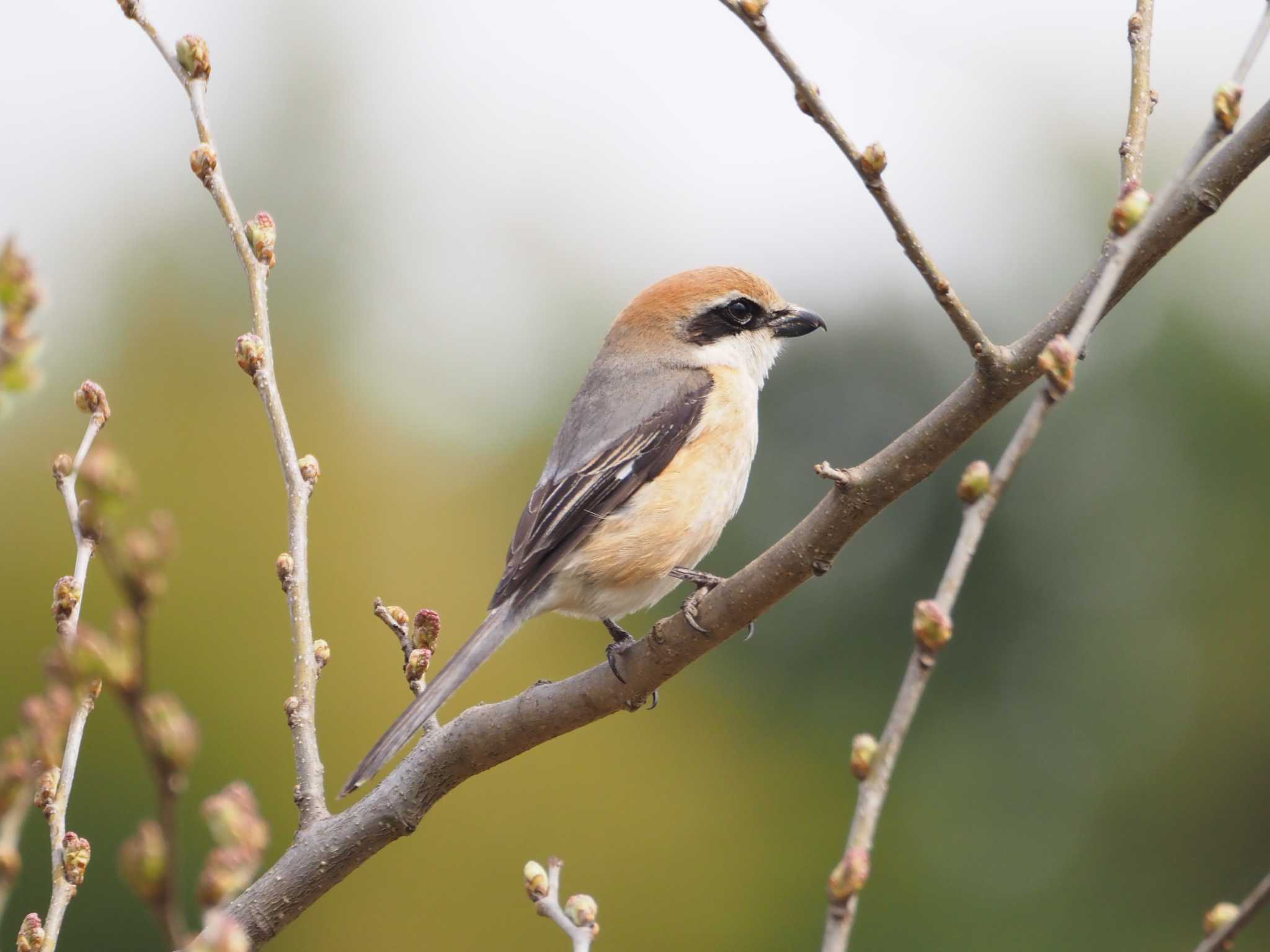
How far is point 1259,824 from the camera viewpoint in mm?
15430

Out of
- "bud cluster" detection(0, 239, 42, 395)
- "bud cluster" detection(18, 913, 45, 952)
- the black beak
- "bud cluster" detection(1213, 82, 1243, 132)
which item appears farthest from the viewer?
the black beak

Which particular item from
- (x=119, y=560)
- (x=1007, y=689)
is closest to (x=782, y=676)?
(x=1007, y=689)

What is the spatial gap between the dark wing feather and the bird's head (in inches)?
18.6

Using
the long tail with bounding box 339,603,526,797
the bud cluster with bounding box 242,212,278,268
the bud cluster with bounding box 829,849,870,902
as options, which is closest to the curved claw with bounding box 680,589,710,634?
the long tail with bounding box 339,603,526,797

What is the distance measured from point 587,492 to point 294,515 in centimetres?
134

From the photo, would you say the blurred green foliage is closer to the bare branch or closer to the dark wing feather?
the dark wing feather

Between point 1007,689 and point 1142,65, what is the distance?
1540 cm

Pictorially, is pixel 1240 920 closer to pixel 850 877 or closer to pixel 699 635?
pixel 850 877

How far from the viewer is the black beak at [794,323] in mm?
4820

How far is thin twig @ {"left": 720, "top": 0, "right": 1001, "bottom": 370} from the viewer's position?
2.12m

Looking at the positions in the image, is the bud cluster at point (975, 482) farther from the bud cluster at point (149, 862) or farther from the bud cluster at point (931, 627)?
the bud cluster at point (149, 862)

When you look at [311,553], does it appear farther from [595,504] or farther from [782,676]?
[595,504]

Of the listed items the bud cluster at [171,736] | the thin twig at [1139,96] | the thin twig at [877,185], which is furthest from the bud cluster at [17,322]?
the thin twig at [1139,96]

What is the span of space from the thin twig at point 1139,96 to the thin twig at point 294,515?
1.72m
